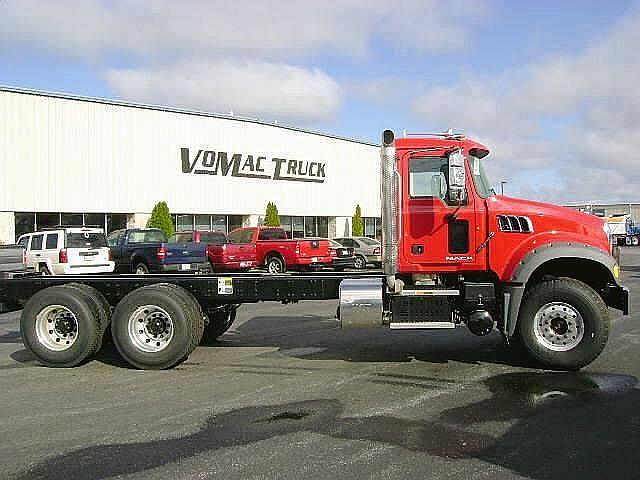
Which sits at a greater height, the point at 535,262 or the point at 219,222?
the point at 219,222

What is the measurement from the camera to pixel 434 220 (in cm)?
863

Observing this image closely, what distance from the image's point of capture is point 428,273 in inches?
345

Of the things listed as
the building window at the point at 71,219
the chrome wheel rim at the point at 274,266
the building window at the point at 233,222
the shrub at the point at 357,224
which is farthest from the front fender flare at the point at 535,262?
the shrub at the point at 357,224

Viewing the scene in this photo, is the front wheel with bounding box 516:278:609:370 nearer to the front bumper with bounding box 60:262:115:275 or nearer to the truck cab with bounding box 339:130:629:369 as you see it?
the truck cab with bounding box 339:130:629:369

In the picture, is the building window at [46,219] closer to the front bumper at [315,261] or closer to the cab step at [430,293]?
the front bumper at [315,261]

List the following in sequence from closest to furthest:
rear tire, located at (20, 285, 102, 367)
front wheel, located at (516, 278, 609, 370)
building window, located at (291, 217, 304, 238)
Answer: front wheel, located at (516, 278, 609, 370)
rear tire, located at (20, 285, 102, 367)
building window, located at (291, 217, 304, 238)

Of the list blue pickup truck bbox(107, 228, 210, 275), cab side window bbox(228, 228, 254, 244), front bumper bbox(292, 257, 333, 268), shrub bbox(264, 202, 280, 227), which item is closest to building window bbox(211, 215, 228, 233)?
shrub bbox(264, 202, 280, 227)

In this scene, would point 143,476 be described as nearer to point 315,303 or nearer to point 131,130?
point 315,303

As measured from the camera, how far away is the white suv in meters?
20.5

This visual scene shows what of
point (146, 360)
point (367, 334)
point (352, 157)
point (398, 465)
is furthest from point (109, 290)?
point (352, 157)

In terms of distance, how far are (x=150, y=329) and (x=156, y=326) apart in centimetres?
9

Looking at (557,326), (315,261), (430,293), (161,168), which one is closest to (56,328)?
(430,293)

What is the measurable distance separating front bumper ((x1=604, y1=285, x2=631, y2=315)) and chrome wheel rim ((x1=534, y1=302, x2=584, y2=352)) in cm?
78

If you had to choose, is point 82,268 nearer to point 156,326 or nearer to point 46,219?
point 156,326
